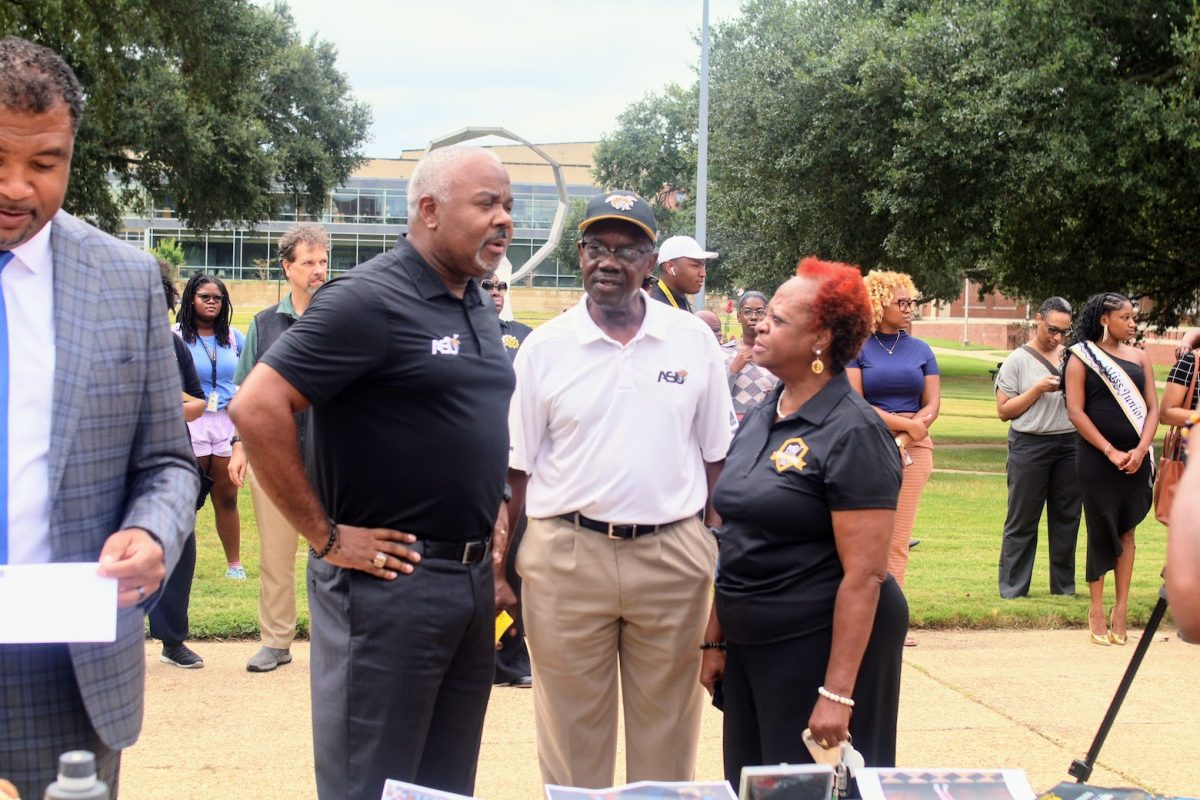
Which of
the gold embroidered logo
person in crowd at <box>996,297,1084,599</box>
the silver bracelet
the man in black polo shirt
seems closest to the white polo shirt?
the gold embroidered logo

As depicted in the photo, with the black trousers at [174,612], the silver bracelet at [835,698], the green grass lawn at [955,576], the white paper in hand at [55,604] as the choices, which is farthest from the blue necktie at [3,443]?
the green grass lawn at [955,576]

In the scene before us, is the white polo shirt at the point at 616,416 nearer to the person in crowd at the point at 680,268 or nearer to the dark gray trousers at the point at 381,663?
the dark gray trousers at the point at 381,663

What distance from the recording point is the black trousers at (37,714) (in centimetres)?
244

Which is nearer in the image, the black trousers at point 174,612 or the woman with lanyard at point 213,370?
the black trousers at point 174,612

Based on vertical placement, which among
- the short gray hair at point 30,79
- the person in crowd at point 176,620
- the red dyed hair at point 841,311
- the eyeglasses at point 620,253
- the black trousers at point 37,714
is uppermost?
the short gray hair at point 30,79

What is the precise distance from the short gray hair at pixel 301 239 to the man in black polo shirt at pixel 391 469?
10.5ft

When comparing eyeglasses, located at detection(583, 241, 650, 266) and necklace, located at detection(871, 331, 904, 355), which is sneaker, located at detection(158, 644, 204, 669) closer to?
eyeglasses, located at detection(583, 241, 650, 266)

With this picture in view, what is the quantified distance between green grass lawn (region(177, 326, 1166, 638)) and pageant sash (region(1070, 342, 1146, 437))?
1.41m

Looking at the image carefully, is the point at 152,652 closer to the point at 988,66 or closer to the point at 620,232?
the point at 620,232

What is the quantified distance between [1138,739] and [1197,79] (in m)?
13.8

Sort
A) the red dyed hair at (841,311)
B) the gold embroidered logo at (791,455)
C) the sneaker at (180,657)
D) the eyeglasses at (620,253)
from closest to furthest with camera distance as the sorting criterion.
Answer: the gold embroidered logo at (791,455)
the red dyed hair at (841,311)
the eyeglasses at (620,253)
the sneaker at (180,657)

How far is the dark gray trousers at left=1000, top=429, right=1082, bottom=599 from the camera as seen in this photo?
29.6 ft

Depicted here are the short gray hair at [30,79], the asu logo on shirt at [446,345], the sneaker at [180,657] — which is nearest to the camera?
the short gray hair at [30,79]

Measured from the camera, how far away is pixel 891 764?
151 inches
